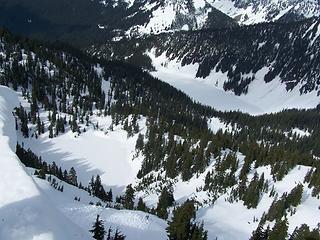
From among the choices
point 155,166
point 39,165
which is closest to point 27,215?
point 39,165

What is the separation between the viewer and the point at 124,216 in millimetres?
54875

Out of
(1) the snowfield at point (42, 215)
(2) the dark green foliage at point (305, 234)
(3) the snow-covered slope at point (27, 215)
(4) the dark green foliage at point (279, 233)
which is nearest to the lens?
(3) the snow-covered slope at point (27, 215)

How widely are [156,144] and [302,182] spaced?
60605 millimetres

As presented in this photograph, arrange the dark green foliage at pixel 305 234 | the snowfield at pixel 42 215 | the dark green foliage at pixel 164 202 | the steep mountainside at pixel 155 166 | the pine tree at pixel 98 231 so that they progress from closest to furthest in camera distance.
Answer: the snowfield at pixel 42 215
the pine tree at pixel 98 231
the dark green foliage at pixel 305 234
the steep mountainside at pixel 155 166
the dark green foliage at pixel 164 202

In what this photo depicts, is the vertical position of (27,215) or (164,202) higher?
(27,215)

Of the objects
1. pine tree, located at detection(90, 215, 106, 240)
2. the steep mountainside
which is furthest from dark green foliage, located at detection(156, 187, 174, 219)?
pine tree, located at detection(90, 215, 106, 240)

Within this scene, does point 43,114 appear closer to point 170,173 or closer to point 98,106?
point 98,106

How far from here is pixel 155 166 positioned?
13338cm

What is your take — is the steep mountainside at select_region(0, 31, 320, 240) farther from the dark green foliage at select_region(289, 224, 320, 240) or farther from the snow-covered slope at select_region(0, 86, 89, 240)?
the snow-covered slope at select_region(0, 86, 89, 240)

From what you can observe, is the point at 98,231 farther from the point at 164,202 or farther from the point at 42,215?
the point at 164,202

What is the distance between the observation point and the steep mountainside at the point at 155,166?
76.1 metres

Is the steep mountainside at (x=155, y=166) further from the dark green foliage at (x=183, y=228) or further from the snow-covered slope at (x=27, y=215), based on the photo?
the snow-covered slope at (x=27, y=215)

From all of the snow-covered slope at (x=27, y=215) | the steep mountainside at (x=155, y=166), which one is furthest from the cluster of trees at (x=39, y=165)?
the snow-covered slope at (x=27, y=215)

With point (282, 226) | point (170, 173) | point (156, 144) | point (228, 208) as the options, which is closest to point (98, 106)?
point (156, 144)
